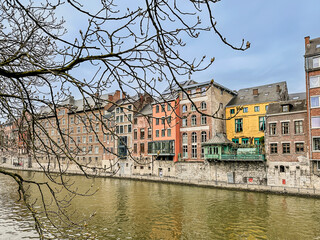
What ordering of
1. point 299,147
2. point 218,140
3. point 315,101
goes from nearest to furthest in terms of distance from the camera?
point 315,101, point 299,147, point 218,140

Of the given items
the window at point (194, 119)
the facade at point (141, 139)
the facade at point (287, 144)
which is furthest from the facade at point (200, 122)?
the facade at point (287, 144)

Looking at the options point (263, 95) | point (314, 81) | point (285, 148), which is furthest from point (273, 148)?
point (263, 95)

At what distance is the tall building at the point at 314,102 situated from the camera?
2950 cm

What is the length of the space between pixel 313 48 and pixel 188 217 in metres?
24.4

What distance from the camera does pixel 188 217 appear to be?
19.2 metres

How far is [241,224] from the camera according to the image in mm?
17484

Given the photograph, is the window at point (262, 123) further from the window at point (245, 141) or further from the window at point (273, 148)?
the window at point (273, 148)

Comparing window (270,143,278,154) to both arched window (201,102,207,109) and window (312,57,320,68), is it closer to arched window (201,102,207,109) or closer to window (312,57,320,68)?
window (312,57,320,68)

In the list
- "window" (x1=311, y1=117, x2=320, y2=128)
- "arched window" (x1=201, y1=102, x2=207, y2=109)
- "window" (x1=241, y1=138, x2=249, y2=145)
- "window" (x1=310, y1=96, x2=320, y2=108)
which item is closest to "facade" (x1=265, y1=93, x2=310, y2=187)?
"window" (x1=311, y1=117, x2=320, y2=128)

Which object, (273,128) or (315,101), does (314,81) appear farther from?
(273,128)

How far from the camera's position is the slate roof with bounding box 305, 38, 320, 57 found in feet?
101

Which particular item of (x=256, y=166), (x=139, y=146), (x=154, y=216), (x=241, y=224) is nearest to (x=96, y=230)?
(x=154, y=216)

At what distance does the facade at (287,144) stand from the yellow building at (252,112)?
4619 mm

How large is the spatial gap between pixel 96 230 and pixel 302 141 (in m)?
25.1
